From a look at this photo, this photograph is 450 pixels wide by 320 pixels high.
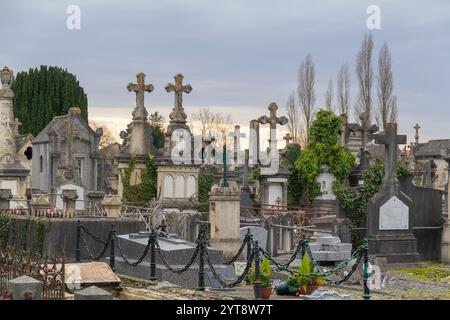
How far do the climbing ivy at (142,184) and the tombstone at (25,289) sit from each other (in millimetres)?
18673

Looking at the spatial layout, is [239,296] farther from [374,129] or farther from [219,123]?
[219,123]

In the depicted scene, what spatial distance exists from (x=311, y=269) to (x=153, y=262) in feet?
9.02

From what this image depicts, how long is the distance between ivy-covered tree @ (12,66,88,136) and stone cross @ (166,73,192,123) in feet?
106

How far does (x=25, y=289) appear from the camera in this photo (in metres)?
11.1

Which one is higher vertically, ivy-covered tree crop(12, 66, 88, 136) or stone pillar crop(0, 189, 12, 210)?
ivy-covered tree crop(12, 66, 88, 136)

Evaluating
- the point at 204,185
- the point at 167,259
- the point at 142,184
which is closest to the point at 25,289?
the point at 167,259

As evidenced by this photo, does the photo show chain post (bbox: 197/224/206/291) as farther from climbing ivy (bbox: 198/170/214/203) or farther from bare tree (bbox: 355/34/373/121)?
bare tree (bbox: 355/34/373/121)

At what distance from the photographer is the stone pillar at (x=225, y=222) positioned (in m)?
18.9

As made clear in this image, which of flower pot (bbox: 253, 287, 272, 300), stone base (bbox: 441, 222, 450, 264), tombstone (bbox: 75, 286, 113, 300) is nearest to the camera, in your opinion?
tombstone (bbox: 75, 286, 113, 300)

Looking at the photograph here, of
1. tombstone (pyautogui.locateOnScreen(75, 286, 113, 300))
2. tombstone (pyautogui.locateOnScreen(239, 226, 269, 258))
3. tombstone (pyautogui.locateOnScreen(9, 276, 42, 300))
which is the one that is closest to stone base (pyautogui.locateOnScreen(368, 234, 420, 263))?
tombstone (pyautogui.locateOnScreen(239, 226, 269, 258))

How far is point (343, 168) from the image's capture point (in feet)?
120

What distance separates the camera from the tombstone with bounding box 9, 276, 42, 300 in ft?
36.1

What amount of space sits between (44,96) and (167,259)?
50.3 meters

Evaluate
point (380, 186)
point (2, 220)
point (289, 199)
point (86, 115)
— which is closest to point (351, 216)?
point (380, 186)
